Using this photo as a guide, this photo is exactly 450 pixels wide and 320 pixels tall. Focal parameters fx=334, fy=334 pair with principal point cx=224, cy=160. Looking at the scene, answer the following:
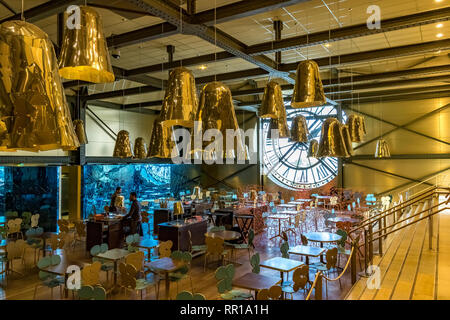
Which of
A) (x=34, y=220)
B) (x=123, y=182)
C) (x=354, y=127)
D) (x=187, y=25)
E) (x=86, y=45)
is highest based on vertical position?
(x=187, y=25)

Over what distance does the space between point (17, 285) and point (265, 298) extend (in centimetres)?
539

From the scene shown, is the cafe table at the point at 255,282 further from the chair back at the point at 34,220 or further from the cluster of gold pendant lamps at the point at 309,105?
the chair back at the point at 34,220

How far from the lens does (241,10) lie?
198 inches

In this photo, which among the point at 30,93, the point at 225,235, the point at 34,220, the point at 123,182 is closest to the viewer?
the point at 30,93

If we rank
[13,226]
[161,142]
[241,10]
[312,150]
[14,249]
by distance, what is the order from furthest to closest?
[13,226]
[14,249]
[312,150]
[241,10]
[161,142]

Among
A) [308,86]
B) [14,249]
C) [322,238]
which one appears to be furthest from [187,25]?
[14,249]

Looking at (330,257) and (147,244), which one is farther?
(147,244)

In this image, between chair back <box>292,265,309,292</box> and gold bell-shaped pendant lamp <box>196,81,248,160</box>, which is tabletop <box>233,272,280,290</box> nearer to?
chair back <box>292,265,309,292</box>

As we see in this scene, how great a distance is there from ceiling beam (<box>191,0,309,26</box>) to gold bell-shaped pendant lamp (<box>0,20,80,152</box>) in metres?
4.21

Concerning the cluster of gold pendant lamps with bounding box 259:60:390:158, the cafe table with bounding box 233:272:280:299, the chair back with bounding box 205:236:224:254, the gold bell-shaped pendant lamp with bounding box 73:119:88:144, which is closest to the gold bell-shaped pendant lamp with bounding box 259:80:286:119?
the cluster of gold pendant lamps with bounding box 259:60:390:158

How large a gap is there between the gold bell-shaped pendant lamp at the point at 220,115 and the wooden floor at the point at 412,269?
4217 mm

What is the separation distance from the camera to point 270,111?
3285 millimetres

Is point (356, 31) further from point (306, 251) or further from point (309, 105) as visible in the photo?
point (306, 251)

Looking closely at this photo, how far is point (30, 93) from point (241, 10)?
4.52 meters
